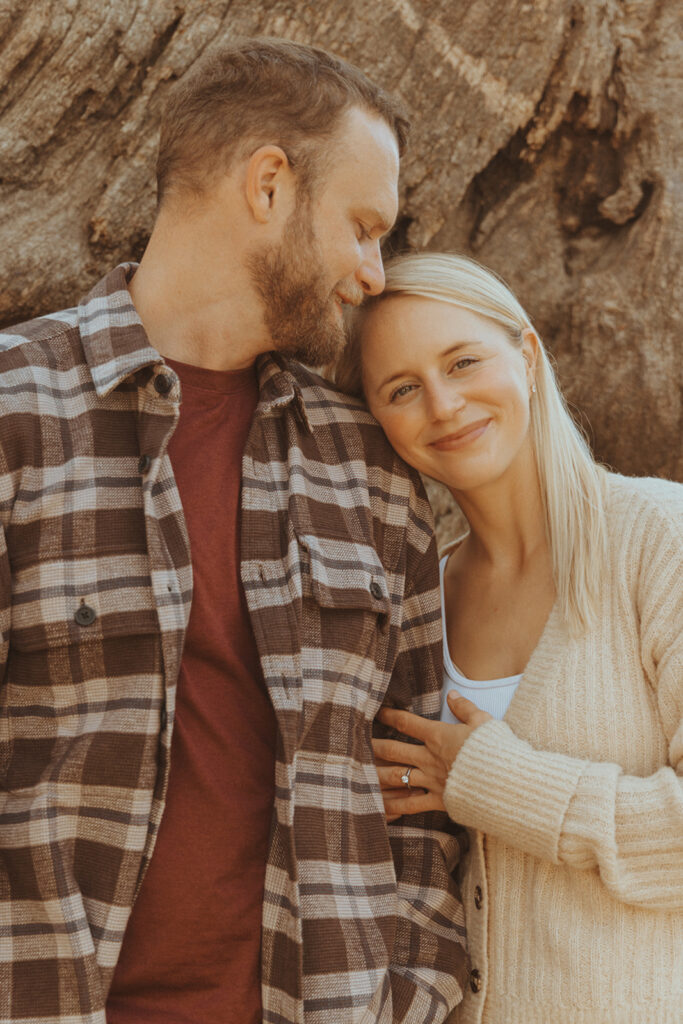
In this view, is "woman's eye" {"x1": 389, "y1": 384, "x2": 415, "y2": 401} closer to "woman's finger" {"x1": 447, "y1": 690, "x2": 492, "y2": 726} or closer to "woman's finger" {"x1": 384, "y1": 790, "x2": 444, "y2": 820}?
"woman's finger" {"x1": 447, "y1": 690, "x2": 492, "y2": 726}

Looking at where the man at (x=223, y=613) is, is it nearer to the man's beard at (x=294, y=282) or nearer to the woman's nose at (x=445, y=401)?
the man's beard at (x=294, y=282)

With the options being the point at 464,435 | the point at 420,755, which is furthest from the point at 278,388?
the point at 420,755

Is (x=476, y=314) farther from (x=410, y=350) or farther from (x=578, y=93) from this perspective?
(x=578, y=93)

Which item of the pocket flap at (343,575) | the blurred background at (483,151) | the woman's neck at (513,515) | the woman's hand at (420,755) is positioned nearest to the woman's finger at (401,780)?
the woman's hand at (420,755)

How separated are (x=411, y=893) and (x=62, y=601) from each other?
39.1 inches

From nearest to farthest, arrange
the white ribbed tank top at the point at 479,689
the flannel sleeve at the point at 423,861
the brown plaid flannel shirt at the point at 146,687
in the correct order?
the brown plaid flannel shirt at the point at 146,687, the flannel sleeve at the point at 423,861, the white ribbed tank top at the point at 479,689

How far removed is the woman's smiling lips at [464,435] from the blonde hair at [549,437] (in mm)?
194

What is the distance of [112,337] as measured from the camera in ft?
7.22

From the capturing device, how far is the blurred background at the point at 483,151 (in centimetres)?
271

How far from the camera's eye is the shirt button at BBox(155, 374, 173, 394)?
2156 millimetres

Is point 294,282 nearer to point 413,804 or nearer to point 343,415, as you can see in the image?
point 343,415

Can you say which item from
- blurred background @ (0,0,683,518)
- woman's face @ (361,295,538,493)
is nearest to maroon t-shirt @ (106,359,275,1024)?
woman's face @ (361,295,538,493)

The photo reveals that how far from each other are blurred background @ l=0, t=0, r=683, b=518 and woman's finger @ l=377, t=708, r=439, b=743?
108 cm

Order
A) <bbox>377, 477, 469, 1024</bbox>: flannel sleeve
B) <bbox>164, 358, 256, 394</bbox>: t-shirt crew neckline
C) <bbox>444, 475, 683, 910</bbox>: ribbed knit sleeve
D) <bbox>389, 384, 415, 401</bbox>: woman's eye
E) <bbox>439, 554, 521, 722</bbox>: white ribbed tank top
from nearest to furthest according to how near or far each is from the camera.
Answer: <bbox>444, 475, 683, 910</bbox>: ribbed knit sleeve, <bbox>377, 477, 469, 1024</bbox>: flannel sleeve, <bbox>164, 358, 256, 394</bbox>: t-shirt crew neckline, <bbox>439, 554, 521, 722</bbox>: white ribbed tank top, <bbox>389, 384, 415, 401</bbox>: woman's eye
